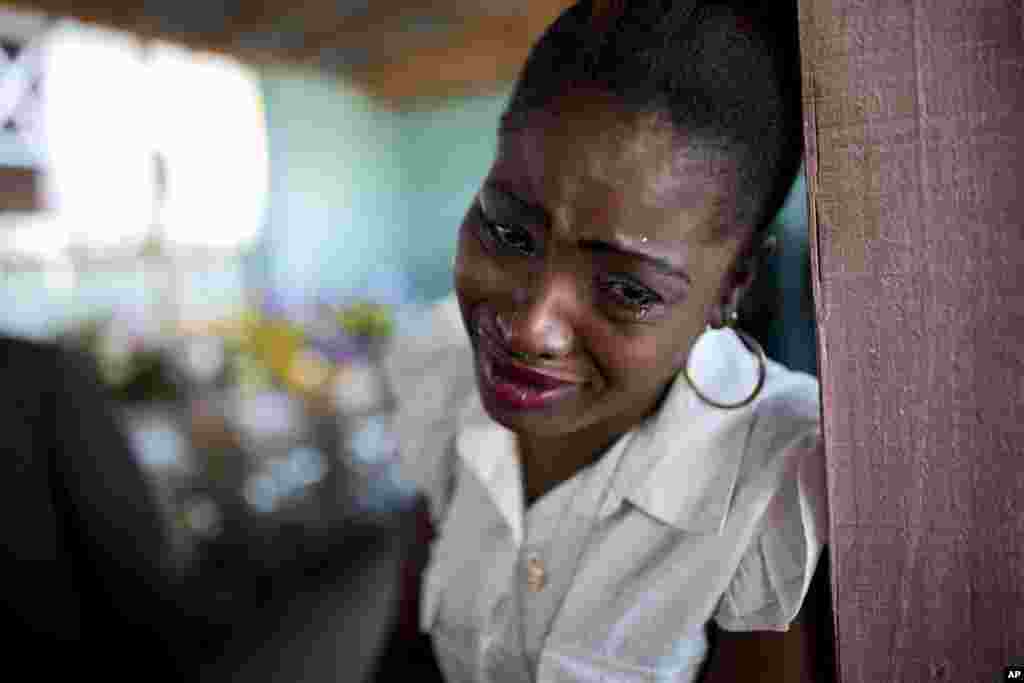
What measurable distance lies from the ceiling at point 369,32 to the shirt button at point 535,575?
0.38 metres

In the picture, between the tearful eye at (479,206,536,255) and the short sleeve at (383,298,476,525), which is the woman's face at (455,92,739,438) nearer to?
the tearful eye at (479,206,536,255)

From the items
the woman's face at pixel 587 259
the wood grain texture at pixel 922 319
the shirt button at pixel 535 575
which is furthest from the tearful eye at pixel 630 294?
the shirt button at pixel 535 575

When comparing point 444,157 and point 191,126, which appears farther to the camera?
point 191,126

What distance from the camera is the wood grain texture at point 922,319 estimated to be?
332 millimetres

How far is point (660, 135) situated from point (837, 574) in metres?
0.24

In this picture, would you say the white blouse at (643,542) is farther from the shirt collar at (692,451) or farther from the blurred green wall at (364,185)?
the blurred green wall at (364,185)

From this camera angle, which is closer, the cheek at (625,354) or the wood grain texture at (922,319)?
the wood grain texture at (922,319)

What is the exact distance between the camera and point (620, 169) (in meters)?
0.41

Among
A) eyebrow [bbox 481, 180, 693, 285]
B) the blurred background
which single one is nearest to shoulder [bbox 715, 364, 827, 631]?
eyebrow [bbox 481, 180, 693, 285]

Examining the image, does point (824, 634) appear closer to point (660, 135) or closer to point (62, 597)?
point (660, 135)

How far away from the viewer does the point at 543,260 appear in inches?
17.2

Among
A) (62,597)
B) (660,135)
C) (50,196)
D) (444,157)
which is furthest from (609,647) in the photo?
(50,196)

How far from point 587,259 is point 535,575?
0.27 m

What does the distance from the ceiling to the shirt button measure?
1.23ft
